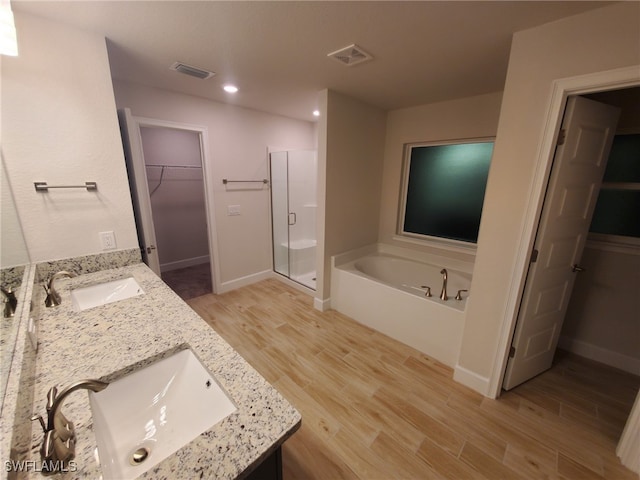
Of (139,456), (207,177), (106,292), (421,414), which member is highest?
(207,177)

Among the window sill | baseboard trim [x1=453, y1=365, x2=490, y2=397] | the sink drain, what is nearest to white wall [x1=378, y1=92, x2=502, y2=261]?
the window sill

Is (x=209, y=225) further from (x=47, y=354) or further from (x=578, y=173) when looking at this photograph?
(x=578, y=173)

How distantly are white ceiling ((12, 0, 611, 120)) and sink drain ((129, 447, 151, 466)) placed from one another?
1.96 metres

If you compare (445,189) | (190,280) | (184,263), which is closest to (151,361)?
(445,189)

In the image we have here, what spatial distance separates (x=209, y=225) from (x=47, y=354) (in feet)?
7.58

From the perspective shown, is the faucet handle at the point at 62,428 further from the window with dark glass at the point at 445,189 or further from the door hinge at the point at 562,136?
the window with dark glass at the point at 445,189

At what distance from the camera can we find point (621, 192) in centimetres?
205

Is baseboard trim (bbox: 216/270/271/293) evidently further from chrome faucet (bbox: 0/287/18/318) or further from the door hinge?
the door hinge

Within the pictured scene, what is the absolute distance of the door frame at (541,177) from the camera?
1261mm

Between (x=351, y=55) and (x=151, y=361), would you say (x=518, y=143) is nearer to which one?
(x=351, y=55)

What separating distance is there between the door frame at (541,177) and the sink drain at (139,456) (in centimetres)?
203

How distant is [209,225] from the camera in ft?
10.4

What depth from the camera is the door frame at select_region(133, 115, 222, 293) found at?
2.59 meters

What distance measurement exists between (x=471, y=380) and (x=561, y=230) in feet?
4.09
